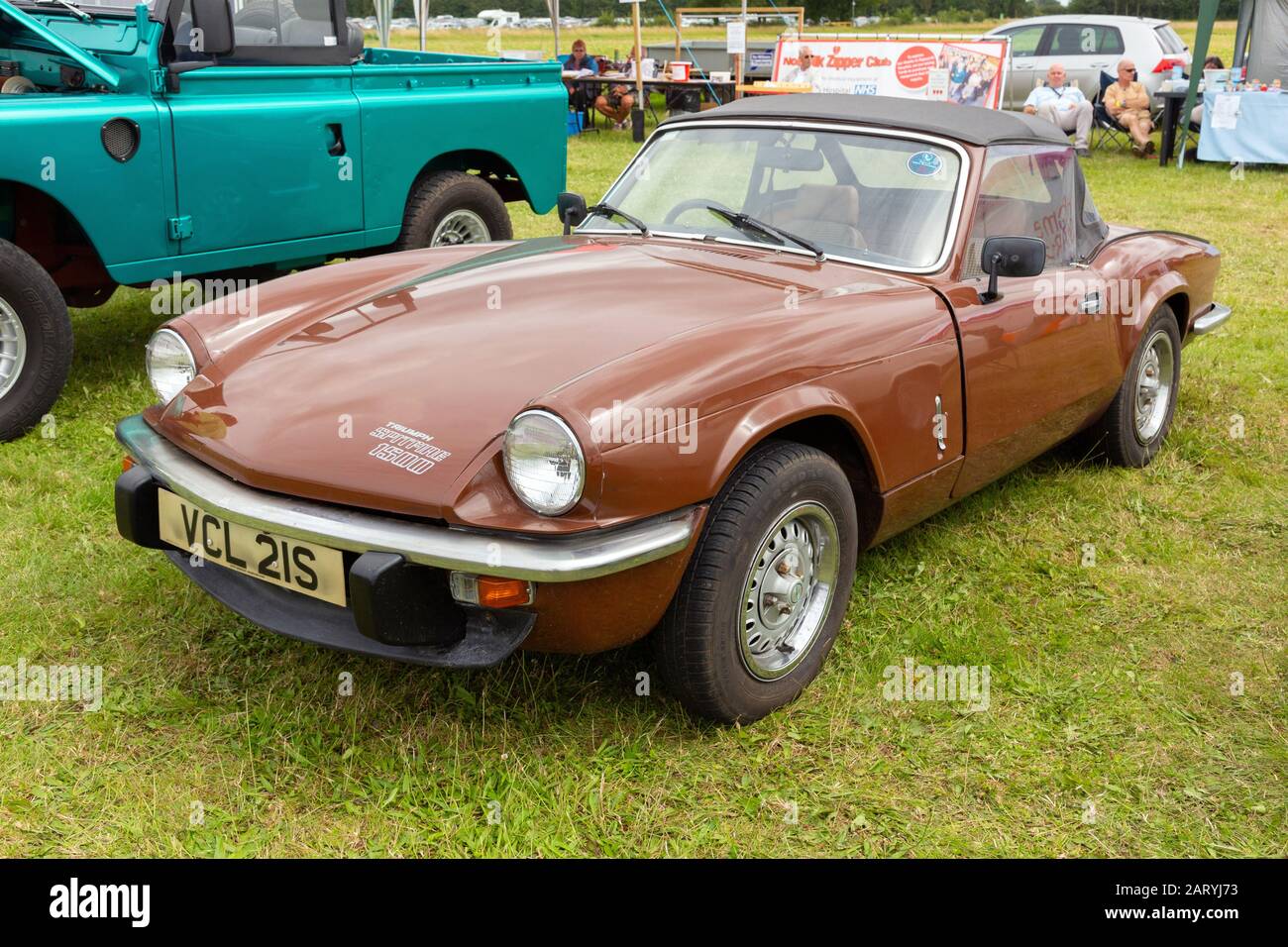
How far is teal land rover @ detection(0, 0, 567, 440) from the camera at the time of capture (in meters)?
4.57

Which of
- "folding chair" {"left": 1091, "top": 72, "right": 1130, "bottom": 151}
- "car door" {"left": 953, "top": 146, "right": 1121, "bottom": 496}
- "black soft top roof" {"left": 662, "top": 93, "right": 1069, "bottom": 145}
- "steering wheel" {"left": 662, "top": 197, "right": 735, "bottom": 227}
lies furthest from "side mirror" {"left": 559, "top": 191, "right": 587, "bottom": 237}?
"folding chair" {"left": 1091, "top": 72, "right": 1130, "bottom": 151}

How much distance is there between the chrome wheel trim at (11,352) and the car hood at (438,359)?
1602mm

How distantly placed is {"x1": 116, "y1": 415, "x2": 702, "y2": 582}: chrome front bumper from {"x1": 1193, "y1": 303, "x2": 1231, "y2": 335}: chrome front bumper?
3.30 meters

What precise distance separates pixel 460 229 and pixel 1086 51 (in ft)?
43.0

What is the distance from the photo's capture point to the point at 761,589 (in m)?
2.80

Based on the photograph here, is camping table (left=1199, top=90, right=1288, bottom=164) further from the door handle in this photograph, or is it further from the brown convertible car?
the door handle

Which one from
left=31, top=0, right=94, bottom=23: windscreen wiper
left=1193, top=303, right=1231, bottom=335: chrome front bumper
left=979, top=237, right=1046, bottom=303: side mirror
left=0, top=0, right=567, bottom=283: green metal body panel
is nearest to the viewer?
left=979, top=237, right=1046, bottom=303: side mirror

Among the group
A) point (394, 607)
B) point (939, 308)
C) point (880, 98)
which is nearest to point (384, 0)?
point (880, 98)

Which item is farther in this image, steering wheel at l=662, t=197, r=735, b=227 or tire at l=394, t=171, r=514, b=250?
tire at l=394, t=171, r=514, b=250

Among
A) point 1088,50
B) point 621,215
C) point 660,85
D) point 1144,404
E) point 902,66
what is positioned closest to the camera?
point 621,215

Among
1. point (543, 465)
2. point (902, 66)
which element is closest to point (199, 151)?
point (543, 465)
